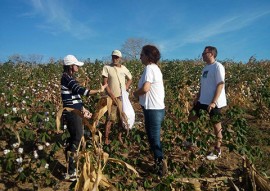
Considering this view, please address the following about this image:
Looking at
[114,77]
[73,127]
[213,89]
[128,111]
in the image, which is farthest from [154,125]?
[114,77]

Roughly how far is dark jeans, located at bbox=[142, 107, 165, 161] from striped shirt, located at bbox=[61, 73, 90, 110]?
2.55 feet

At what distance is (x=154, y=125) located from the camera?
3.88 metres

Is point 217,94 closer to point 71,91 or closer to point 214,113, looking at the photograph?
point 214,113

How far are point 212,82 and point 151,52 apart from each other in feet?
3.54

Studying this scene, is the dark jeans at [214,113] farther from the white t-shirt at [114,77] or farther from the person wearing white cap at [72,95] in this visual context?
the person wearing white cap at [72,95]

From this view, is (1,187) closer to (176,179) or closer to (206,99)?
(176,179)

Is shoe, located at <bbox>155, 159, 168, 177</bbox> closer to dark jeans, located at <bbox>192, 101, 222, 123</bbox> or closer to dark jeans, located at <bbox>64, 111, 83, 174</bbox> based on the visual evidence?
dark jeans, located at <bbox>192, 101, 222, 123</bbox>

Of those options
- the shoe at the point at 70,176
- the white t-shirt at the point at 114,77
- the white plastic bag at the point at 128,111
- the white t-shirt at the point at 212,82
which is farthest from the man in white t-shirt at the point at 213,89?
the shoe at the point at 70,176

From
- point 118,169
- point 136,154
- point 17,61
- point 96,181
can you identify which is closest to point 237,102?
point 136,154

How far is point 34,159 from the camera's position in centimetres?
392

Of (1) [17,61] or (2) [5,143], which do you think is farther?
(1) [17,61]

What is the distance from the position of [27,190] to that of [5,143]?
129 cm

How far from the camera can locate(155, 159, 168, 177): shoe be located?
12.7 feet

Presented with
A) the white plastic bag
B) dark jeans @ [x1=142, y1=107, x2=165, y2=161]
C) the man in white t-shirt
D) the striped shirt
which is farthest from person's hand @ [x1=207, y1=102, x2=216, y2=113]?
the striped shirt
